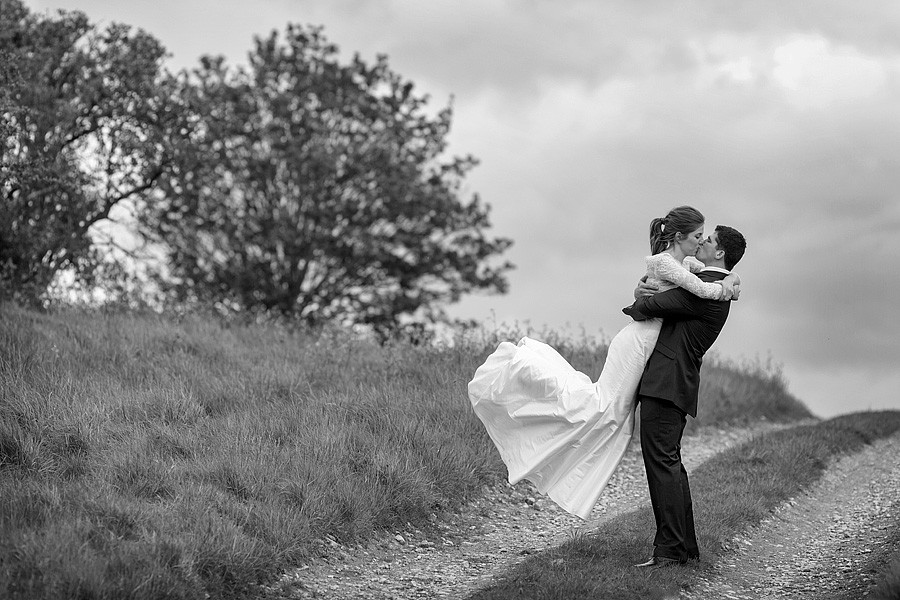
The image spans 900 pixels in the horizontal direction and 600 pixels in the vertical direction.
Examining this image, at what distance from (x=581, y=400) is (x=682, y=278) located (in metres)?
1.29

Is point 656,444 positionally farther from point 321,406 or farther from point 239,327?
point 239,327

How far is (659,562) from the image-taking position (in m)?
7.17

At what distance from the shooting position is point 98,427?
8477 millimetres

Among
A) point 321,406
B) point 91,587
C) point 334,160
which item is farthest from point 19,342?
point 334,160

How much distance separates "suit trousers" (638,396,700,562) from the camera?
7.04m

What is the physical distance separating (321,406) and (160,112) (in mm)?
9905

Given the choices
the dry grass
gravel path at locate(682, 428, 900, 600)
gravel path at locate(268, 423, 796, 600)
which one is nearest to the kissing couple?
the dry grass

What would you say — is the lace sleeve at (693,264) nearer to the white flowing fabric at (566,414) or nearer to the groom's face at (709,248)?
the groom's face at (709,248)

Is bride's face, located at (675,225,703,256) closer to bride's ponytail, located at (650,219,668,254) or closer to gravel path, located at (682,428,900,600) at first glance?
bride's ponytail, located at (650,219,668,254)

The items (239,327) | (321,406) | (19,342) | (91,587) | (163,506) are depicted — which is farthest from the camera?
(239,327)

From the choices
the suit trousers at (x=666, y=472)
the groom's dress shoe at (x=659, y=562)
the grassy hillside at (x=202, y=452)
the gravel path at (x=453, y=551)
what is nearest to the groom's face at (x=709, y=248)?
the suit trousers at (x=666, y=472)

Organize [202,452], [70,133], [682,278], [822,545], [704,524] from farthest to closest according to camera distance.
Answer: [70,133] → [822,545] → [704,524] → [202,452] → [682,278]

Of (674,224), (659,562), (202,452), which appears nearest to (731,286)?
(674,224)

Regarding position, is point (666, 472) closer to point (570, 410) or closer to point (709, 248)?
point (570, 410)
